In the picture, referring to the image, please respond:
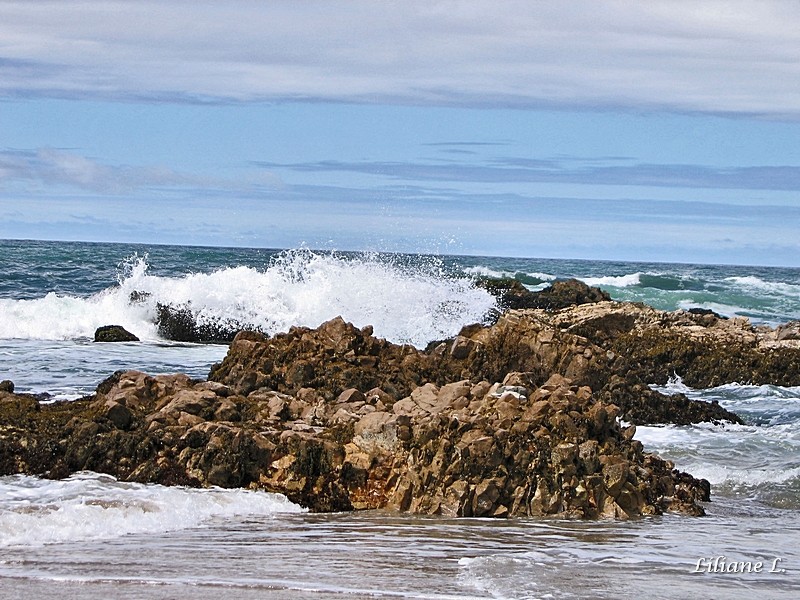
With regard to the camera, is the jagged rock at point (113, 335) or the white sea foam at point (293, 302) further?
the white sea foam at point (293, 302)

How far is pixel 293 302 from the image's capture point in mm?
25891

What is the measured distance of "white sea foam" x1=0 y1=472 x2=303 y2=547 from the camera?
25.3 feet

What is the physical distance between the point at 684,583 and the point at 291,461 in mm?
3502

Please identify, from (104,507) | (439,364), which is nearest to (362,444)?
(104,507)

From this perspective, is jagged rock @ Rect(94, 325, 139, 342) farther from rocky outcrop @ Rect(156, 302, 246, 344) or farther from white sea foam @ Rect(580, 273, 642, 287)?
white sea foam @ Rect(580, 273, 642, 287)

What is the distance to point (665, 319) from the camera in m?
22.4

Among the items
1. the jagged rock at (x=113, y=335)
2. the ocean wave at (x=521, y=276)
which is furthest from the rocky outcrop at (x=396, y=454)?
the ocean wave at (x=521, y=276)

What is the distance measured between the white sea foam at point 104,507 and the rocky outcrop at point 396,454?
0.21 meters

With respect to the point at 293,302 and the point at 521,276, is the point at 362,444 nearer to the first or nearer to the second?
the point at 293,302

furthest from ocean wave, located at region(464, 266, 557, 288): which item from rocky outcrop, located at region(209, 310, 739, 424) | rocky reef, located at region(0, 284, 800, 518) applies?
rocky reef, located at region(0, 284, 800, 518)

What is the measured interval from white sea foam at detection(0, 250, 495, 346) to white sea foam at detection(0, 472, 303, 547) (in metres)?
13.7

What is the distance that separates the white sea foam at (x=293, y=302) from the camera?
2344 centimetres

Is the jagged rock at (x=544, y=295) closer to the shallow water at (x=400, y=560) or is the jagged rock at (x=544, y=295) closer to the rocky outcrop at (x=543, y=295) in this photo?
the rocky outcrop at (x=543, y=295)

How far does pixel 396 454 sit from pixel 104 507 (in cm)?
227
